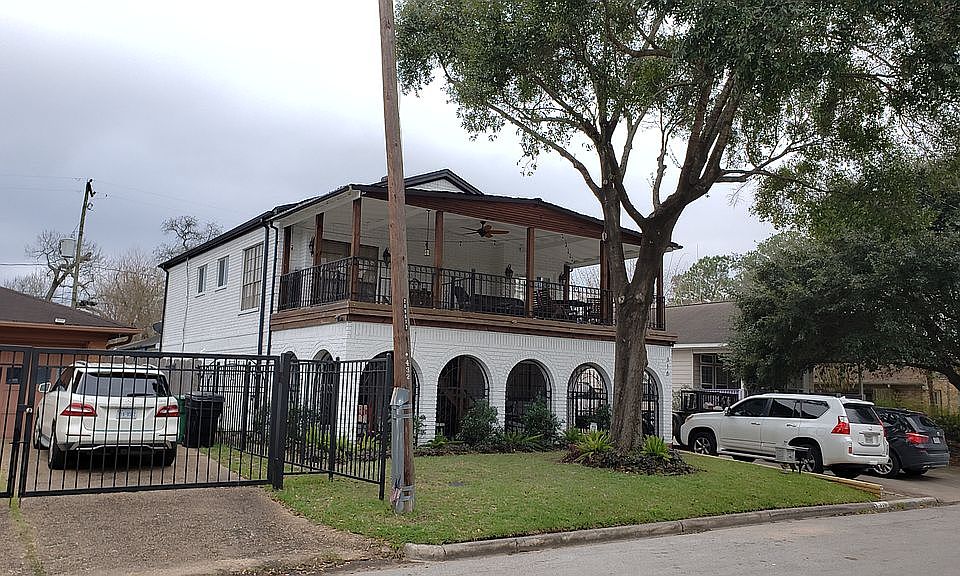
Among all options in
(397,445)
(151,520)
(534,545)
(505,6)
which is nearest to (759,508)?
(534,545)

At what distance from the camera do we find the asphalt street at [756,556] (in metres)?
7.68

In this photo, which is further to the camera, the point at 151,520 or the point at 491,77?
the point at 491,77

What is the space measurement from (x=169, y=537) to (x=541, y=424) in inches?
441

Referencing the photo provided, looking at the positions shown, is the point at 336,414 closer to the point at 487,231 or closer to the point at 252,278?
the point at 487,231

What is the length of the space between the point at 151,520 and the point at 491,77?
9256mm

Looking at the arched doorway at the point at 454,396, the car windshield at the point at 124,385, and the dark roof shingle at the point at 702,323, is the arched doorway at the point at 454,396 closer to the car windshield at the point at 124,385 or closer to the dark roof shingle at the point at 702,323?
the car windshield at the point at 124,385

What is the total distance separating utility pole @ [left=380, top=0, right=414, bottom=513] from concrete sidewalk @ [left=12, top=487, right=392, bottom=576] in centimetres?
129

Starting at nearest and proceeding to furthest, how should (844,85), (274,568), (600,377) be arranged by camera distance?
(274,568)
(844,85)
(600,377)

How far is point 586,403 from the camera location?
66.9 ft

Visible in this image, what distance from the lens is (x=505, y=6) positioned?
14.0m

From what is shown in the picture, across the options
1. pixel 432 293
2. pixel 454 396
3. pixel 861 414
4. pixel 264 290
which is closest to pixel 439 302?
pixel 432 293

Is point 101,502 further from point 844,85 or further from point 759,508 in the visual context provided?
point 844,85

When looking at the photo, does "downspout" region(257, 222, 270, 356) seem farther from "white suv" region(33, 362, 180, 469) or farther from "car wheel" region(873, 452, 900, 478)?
"car wheel" region(873, 452, 900, 478)

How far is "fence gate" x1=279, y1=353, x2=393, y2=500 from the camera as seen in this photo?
10.4 meters
